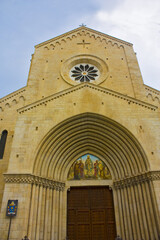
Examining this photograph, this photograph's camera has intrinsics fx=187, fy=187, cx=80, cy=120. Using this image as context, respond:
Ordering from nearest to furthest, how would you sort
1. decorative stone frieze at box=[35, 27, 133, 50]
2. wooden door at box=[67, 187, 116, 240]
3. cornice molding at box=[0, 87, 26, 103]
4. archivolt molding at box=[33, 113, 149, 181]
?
wooden door at box=[67, 187, 116, 240] < archivolt molding at box=[33, 113, 149, 181] < cornice molding at box=[0, 87, 26, 103] < decorative stone frieze at box=[35, 27, 133, 50]

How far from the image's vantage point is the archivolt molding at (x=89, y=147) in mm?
9805

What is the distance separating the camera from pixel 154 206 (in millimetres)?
8156

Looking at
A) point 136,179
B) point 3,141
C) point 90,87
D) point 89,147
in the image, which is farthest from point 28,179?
point 90,87

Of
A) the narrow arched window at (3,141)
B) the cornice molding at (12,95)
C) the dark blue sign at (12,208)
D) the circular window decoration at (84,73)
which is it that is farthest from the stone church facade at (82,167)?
the circular window decoration at (84,73)

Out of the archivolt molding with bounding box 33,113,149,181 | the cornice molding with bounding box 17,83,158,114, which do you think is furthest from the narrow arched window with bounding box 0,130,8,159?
the archivolt molding with bounding box 33,113,149,181

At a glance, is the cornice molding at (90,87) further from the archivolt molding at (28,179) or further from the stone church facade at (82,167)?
the archivolt molding at (28,179)

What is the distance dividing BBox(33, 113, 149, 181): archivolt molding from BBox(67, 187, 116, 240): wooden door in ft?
3.82

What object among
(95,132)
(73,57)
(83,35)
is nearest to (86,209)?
(95,132)

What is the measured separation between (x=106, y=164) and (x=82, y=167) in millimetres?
1434

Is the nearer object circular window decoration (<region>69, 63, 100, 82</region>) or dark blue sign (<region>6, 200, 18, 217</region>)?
dark blue sign (<region>6, 200, 18, 217</region>)

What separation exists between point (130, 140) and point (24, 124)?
5.89 m

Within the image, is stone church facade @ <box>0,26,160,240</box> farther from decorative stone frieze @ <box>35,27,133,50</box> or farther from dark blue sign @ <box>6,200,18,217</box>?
decorative stone frieze @ <box>35,27,133,50</box>

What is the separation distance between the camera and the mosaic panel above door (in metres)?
10.9

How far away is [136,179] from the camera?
929cm
